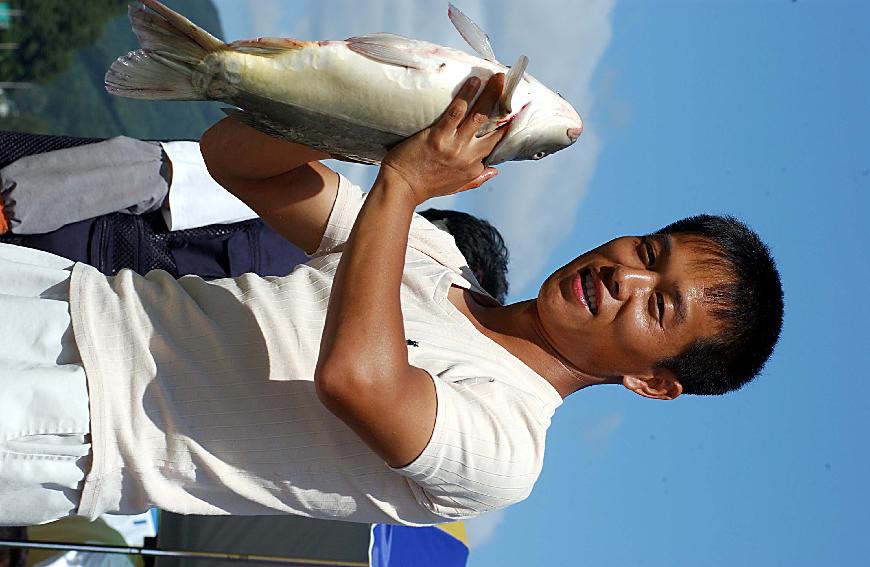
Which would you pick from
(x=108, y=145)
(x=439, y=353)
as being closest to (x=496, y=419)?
(x=439, y=353)

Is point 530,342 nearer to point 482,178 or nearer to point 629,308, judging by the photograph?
point 629,308

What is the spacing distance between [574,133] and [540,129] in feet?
0.36

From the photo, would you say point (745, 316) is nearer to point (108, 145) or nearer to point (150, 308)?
point (150, 308)

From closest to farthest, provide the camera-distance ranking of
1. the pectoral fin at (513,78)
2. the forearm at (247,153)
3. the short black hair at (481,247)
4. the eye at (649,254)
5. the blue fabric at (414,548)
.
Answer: the pectoral fin at (513,78) < the forearm at (247,153) < the eye at (649,254) < the short black hair at (481,247) < the blue fabric at (414,548)

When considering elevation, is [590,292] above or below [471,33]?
below

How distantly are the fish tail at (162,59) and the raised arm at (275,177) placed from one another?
513mm

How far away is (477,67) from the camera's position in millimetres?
1887

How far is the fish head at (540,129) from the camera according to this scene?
1.95m

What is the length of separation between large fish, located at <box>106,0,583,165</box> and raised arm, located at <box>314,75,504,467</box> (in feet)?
0.16

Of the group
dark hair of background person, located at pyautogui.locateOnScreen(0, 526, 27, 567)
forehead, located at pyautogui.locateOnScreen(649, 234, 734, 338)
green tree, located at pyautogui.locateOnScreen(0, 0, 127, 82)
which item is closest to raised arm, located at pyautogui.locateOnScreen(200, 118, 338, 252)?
forehead, located at pyautogui.locateOnScreen(649, 234, 734, 338)

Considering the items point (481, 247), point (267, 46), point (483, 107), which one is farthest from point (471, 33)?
point (481, 247)

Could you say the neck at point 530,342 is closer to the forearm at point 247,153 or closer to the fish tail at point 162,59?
the forearm at point 247,153

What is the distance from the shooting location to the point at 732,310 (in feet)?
8.73

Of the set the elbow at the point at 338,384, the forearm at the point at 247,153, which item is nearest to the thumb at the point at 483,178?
the forearm at the point at 247,153
